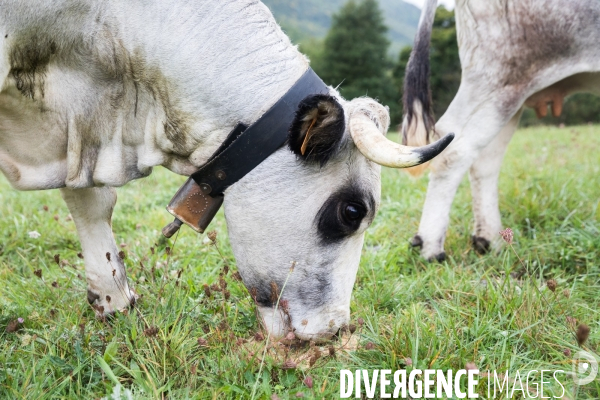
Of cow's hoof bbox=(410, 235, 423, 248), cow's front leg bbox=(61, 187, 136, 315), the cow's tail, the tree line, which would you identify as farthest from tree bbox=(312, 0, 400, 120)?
cow's front leg bbox=(61, 187, 136, 315)

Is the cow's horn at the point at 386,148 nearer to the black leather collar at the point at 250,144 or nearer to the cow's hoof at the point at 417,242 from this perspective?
the black leather collar at the point at 250,144

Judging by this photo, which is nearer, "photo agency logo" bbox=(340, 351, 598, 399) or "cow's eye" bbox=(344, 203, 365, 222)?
"photo agency logo" bbox=(340, 351, 598, 399)

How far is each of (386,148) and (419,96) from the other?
7.28 ft

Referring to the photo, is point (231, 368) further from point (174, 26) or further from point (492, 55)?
point (492, 55)

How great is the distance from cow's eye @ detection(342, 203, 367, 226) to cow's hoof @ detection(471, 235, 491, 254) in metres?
2.02

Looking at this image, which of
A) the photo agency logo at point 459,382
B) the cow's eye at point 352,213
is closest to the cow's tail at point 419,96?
the cow's eye at point 352,213

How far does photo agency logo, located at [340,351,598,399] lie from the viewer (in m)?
2.17

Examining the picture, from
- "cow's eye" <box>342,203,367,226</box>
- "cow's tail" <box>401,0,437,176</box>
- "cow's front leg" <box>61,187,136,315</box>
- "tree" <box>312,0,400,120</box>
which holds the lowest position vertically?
"tree" <box>312,0,400,120</box>

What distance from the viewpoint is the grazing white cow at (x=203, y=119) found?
2525mm

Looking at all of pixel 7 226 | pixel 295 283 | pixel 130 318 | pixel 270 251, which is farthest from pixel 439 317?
pixel 7 226

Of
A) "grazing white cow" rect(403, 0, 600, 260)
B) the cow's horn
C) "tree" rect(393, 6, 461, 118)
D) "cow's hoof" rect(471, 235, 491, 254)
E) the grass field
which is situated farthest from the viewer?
"tree" rect(393, 6, 461, 118)

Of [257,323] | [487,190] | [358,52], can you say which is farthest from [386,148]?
[358,52]

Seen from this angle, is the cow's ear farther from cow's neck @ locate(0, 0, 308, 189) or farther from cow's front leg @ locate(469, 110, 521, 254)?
cow's front leg @ locate(469, 110, 521, 254)

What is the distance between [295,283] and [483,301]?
1081mm
